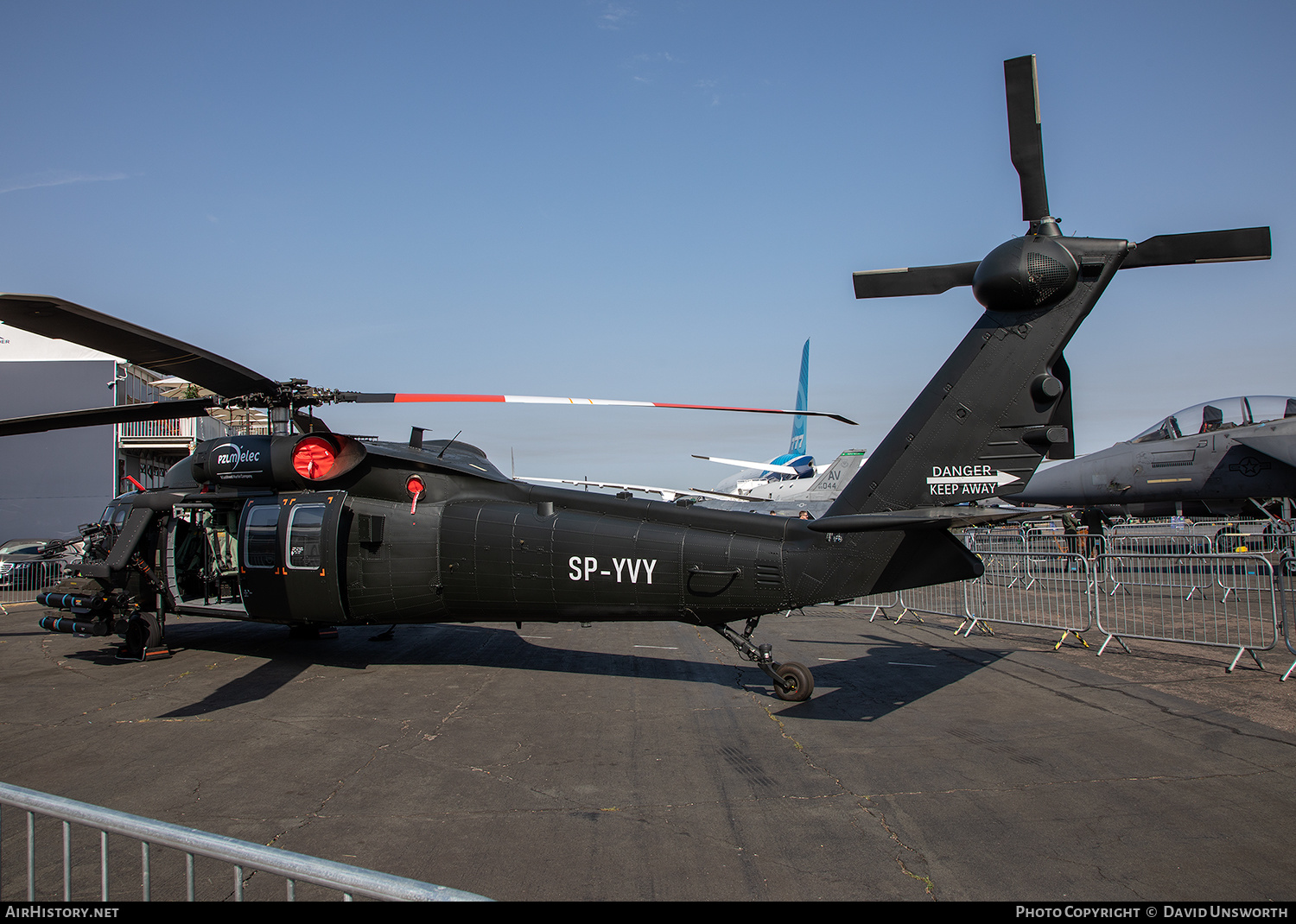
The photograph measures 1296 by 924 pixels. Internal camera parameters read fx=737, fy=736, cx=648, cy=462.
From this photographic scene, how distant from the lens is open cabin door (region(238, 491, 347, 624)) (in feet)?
32.1

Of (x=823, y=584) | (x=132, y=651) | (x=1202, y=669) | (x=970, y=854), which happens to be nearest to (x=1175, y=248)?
(x=823, y=584)

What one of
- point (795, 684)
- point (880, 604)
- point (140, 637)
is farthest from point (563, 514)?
point (880, 604)

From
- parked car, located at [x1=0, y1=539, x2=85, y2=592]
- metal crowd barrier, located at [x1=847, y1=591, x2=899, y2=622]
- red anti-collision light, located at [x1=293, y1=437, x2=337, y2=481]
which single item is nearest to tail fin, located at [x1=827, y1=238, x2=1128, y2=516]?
red anti-collision light, located at [x1=293, y1=437, x2=337, y2=481]

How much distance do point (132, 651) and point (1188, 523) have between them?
41.6 metres

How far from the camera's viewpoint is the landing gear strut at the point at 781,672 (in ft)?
27.0

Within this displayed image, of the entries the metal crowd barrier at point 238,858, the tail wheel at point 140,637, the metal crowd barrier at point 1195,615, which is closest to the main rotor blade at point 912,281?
the metal crowd barrier at point 1195,615

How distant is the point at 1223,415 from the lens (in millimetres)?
18062

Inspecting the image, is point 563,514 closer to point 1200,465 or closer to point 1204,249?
point 1204,249

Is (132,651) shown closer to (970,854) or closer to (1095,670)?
(970,854)

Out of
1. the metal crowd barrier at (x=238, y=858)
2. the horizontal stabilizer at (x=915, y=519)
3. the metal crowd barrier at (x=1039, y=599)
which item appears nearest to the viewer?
the metal crowd barrier at (x=238, y=858)

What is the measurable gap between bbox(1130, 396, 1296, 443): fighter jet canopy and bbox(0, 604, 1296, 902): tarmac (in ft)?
31.4

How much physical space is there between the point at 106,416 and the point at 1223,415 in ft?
74.7

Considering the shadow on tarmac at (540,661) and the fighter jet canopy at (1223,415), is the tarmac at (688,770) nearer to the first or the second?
the shadow on tarmac at (540,661)

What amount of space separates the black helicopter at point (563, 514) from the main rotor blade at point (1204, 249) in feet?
0.05
